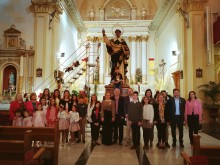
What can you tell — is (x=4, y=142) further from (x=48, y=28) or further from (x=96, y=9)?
(x=96, y=9)

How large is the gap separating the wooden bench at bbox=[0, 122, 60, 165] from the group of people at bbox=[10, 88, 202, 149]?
1559 millimetres

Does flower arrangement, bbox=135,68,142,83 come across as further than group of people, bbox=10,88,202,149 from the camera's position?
Yes

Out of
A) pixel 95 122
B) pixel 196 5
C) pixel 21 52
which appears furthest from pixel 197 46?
pixel 21 52

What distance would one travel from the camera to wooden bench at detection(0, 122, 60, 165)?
4969 millimetres

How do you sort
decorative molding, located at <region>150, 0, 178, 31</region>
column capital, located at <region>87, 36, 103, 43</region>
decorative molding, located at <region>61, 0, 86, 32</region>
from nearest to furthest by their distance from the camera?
decorative molding, located at <region>150, 0, 178, 31</region>, decorative molding, located at <region>61, 0, 86, 32</region>, column capital, located at <region>87, 36, 103, 43</region>

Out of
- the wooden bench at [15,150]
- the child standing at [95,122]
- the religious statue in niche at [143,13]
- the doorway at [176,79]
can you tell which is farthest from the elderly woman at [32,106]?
the religious statue in niche at [143,13]

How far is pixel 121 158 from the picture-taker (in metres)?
5.76

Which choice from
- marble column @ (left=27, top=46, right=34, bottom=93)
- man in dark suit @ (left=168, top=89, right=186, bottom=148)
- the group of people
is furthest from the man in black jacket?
marble column @ (left=27, top=46, right=34, bottom=93)

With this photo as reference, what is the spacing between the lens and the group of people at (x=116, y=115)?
688 cm

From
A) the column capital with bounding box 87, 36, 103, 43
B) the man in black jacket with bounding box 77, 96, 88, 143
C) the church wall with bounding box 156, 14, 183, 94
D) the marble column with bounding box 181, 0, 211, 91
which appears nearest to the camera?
the man in black jacket with bounding box 77, 96, 88, 143

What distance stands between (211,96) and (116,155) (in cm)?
743

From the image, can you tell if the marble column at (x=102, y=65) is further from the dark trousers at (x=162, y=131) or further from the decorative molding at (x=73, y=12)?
the dark trousers at (x=162, y=131)

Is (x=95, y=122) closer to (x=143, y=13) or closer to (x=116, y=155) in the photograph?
(x=116, y=155)

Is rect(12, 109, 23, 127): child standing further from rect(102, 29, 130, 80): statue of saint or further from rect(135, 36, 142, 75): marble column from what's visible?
rect(135, 36, 142, 75): marble column
